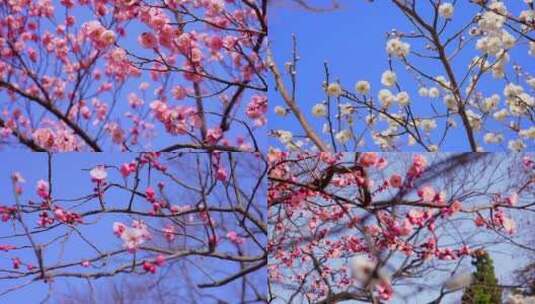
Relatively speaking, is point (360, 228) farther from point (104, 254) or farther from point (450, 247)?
point (104, 254)

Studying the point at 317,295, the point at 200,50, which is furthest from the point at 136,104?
the point at 317,295

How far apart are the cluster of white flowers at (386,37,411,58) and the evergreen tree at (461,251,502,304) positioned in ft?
Answer: 2.62

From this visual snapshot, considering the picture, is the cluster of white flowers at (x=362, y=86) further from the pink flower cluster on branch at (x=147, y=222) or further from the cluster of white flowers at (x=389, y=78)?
the pink flower cluster on branch at (x=147, y=222)

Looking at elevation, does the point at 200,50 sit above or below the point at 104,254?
above

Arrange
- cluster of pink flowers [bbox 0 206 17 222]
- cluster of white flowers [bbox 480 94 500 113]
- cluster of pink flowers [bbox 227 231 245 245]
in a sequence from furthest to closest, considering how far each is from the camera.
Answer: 1. cluster of white flowers [bbox 480 94 500 113]
2. cluster of pink flowers [bbox 227 231 245 245]
3. cluster of pink flowers [bbox 0 206 17 222]

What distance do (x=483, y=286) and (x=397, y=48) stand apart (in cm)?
94

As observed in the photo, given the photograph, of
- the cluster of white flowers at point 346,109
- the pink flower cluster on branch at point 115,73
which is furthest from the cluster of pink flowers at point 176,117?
the cluster of white flowers at point 346,109

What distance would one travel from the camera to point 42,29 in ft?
10.4

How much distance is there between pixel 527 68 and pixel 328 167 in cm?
85

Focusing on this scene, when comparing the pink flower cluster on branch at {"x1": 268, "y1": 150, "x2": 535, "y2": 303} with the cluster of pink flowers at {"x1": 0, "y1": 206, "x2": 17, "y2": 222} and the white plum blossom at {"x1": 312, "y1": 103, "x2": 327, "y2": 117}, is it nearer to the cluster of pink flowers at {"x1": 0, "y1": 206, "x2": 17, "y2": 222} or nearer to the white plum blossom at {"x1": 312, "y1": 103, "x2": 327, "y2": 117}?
the white plum blossom at {"x1": 312, "y1": 103, "x2": 327, "y2": 117}

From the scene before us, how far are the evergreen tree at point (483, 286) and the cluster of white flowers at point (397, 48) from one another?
798 mm

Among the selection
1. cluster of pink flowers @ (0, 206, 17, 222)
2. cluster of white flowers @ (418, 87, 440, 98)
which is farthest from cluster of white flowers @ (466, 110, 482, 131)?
cluster of pink flowers @ (0, 206, 17, 222)

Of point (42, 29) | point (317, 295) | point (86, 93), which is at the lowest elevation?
point (317, 295)

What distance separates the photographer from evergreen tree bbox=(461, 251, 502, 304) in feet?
10.8
